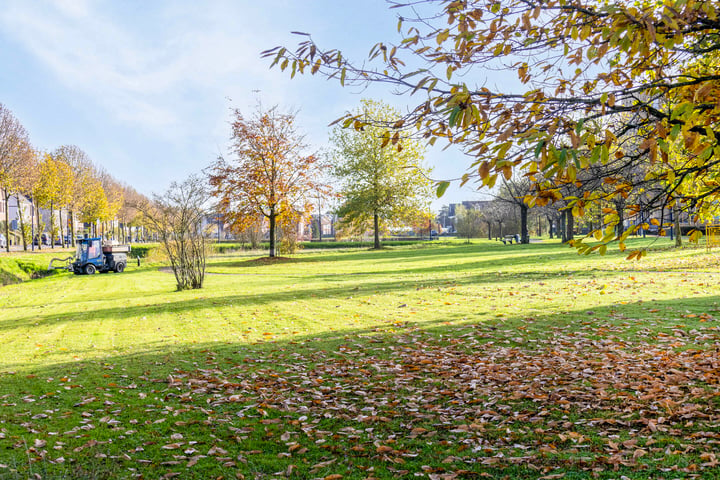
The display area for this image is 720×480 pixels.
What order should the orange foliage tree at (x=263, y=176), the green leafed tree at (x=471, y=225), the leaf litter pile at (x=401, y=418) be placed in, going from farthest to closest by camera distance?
1. the green leafed tree at (x=471, y=225)
2. the orange foliage tree at (x=263, y=176)
3. the leaf litter pile at (x=401, y=418)

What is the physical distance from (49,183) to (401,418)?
45.8 metres

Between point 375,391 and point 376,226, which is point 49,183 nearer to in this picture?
point 376,226

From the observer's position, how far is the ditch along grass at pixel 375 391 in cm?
396

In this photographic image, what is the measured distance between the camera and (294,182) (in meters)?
34.8

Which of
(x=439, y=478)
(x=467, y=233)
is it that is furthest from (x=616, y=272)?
(x=467, y=233)

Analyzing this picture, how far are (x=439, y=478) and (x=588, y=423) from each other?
1724mm

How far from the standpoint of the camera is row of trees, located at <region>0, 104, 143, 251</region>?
1337 inches

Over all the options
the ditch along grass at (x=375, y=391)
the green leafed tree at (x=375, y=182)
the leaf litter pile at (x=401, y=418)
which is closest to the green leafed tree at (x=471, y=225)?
the green leafed tree at (x=375, y=182)

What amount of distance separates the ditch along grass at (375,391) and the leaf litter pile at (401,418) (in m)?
0.02

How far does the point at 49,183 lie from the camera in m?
41.6

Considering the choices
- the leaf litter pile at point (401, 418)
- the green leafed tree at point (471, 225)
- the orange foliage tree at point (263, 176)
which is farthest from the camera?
the green leafed tree at point (471, 225)

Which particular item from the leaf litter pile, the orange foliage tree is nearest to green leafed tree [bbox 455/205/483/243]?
the orange foliage tree

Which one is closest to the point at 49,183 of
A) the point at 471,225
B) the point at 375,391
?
the point at 375,391

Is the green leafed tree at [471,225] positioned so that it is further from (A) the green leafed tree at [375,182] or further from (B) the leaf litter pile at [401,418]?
(B) the leaf litter pile at [401,418]
